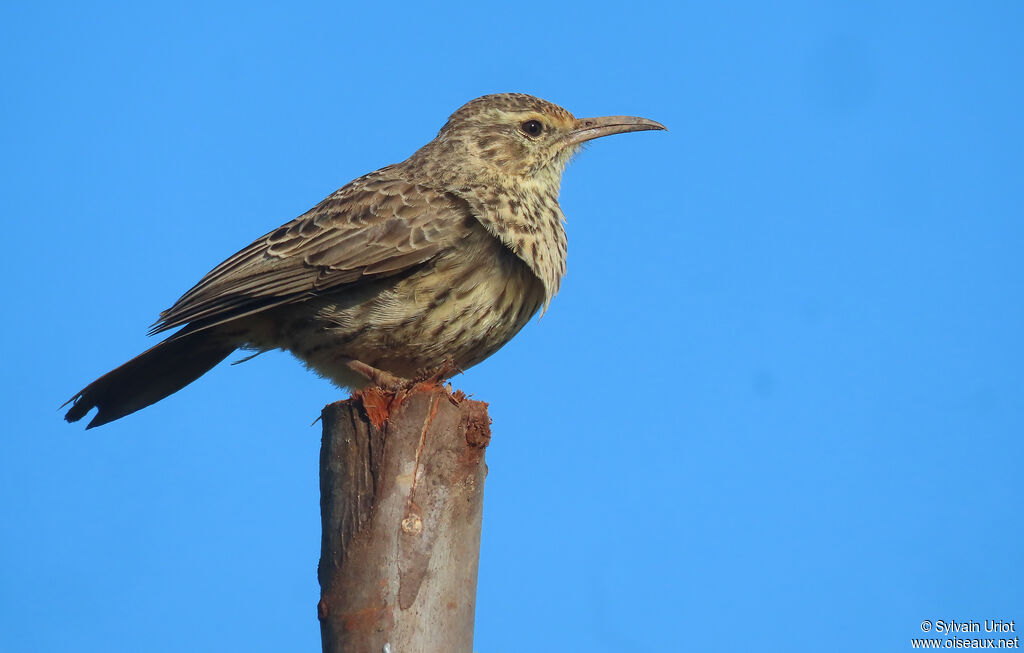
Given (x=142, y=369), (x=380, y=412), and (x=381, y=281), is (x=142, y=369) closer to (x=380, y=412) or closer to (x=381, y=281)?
(x=381, y=281)

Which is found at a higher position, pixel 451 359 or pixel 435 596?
pixel 451 359

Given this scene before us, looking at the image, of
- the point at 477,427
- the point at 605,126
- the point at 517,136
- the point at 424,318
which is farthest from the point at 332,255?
the point at 605,126

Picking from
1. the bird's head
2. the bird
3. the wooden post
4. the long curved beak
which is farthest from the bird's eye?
the wooden post

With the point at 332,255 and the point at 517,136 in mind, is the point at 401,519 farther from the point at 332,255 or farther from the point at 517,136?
the point at 517,136

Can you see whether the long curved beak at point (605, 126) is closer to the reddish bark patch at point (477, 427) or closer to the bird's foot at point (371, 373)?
the bird's foot at point (371, 373)

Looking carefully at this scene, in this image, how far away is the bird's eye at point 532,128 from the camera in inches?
304

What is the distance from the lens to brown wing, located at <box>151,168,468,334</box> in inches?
257

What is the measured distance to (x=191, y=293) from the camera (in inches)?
274

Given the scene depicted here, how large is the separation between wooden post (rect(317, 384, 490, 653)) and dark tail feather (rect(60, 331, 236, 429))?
1979mm

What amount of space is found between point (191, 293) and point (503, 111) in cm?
257

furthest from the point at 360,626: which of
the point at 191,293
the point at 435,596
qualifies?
the point at 191,293

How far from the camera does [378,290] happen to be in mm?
6562

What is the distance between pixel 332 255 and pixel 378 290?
0.40m

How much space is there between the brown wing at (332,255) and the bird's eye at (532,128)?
3.53 ft
